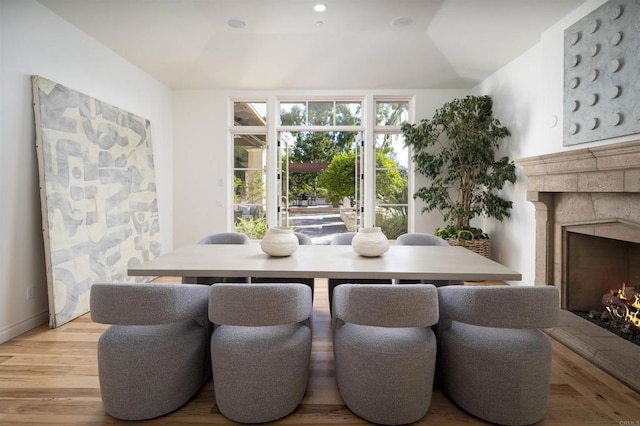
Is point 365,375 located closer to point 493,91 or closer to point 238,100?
point 493,91

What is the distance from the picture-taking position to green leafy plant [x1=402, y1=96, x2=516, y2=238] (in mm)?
4180

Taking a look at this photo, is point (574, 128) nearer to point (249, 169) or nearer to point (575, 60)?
point (575, 60)

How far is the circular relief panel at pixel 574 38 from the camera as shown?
2.92 meters

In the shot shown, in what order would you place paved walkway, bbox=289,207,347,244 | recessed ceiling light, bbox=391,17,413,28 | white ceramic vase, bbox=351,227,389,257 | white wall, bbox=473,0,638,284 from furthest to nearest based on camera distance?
1. paved walkway, bbox=289,207,347,244
2. recessed ceiling light, bbox=391,17,413,28
3. white wall, bbox=473,0,638,284
4. white ceramic vase, bbox=351,227,389,257

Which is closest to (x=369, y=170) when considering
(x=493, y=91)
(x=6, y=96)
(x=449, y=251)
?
(x=493, y=91)

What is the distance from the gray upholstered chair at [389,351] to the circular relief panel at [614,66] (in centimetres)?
243

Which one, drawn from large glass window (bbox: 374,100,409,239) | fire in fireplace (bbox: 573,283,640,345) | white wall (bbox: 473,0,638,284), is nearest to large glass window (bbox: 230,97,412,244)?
large glass window (bbox: 374,100,409,239)

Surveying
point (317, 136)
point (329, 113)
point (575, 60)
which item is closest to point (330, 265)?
point (575, 60)

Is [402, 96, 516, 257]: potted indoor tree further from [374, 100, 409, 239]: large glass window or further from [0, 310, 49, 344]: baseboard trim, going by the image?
[0, 310, 49, 344]: baseboard trim

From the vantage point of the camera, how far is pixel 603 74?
105 inches

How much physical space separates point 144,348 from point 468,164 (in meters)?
4.07

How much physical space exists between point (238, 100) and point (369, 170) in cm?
231

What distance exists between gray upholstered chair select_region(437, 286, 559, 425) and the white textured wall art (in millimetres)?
1863

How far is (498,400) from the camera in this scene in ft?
5.29
